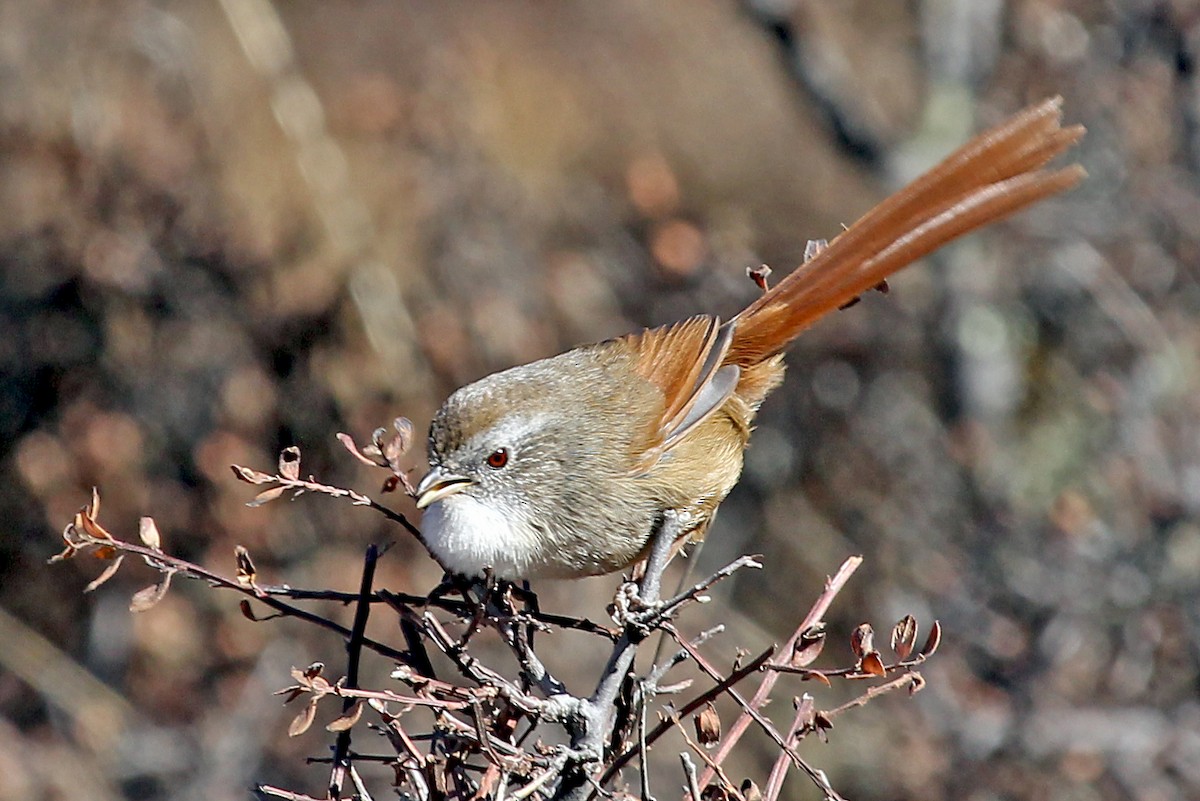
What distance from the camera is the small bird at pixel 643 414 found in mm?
3268

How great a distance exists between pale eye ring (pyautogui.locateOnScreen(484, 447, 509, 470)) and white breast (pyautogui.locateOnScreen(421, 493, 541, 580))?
11 centimetres

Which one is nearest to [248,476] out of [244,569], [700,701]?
[244,569]

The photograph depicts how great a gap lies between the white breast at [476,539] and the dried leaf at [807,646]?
79 cm

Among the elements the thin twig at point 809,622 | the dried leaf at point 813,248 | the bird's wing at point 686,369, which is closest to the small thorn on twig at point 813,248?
the dried leaf at point 813,248

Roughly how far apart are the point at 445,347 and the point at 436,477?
12.5 feet

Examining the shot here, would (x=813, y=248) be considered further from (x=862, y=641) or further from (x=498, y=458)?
(x=862, y=641)

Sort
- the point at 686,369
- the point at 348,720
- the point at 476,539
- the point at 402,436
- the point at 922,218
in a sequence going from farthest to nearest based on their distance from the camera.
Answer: the point at 686,369 < the point at 922,218 < the point at 476,539 < the point at 402,436 < the point at 348,720

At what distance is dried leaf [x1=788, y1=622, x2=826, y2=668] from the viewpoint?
2.33 metres

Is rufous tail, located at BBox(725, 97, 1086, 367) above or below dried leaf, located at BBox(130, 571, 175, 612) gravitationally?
below

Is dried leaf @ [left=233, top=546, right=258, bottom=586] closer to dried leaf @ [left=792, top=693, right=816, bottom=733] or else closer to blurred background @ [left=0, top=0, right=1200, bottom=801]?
dried leaf @ [left=792, top=693, right=816, bottom=733]

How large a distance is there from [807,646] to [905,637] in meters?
0.18

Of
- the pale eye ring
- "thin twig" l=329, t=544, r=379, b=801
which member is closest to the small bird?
the pale eye ring

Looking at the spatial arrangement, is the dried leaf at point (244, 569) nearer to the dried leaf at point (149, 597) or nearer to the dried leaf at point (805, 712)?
the dried leaf at point (149, 597)

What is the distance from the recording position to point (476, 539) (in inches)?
118
